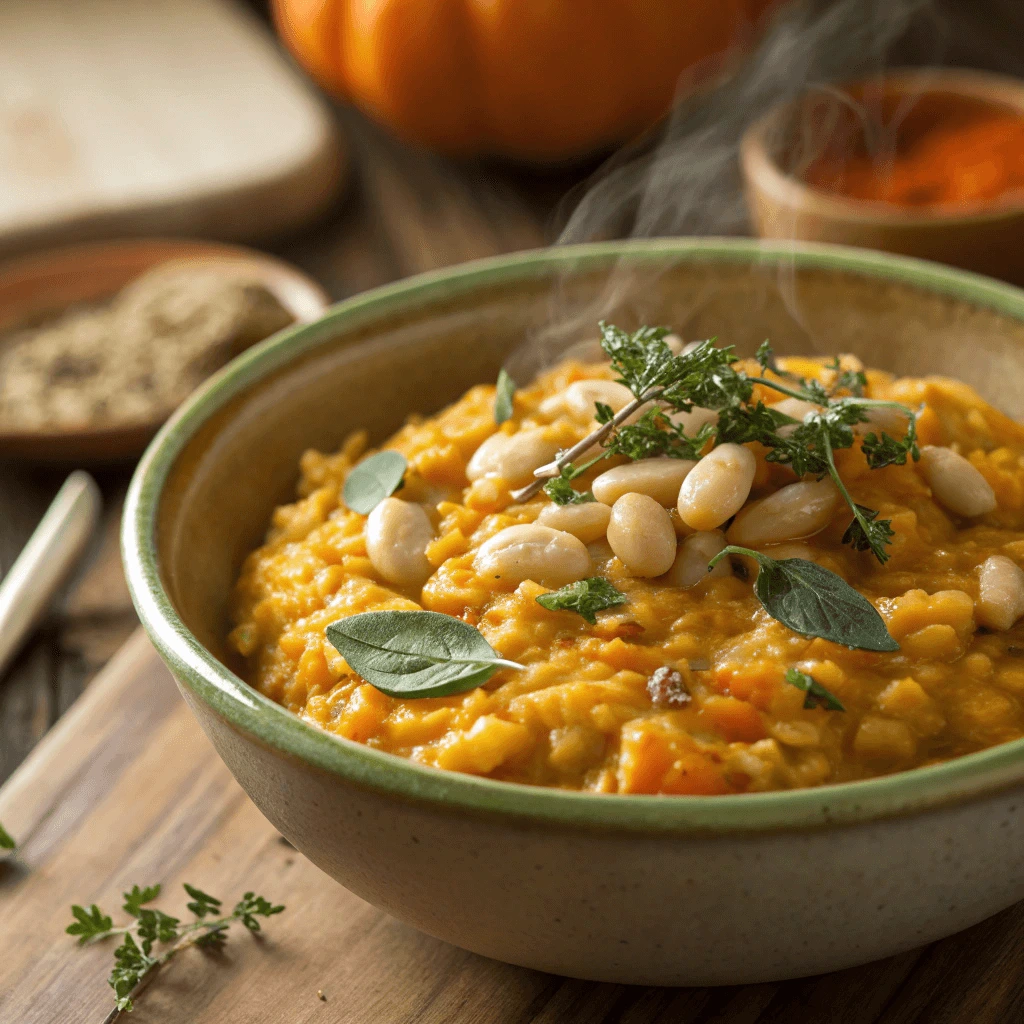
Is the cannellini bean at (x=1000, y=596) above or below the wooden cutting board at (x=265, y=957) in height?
above

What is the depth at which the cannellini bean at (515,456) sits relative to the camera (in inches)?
97.7

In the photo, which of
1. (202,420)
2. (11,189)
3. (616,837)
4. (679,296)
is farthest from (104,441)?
(616,837)

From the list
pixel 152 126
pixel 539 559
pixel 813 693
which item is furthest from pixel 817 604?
pixel 152 126

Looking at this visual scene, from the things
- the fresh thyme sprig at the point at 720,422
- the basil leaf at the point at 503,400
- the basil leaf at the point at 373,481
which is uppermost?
the fresh thyme sprig at the point at 720,422

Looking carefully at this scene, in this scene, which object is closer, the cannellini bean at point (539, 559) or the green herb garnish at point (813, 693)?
the green herb garnish at point (813, 693)

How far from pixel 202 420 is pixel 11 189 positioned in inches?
143

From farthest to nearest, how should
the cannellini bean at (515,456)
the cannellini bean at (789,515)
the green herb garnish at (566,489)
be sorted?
the cannellini bean at (515,456)
the green herb garnish at (566,489)
the cannellini bean at (789,515)

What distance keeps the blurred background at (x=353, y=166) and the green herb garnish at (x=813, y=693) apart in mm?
2143

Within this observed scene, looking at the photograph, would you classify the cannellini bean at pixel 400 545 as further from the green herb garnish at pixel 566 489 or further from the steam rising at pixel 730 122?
the steam rising at pixel 730 122

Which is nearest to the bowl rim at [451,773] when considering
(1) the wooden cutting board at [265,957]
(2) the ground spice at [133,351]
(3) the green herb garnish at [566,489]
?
(1) the wooden cutting board at [265,957]

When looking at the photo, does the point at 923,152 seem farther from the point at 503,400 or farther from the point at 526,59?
the point at 503,400

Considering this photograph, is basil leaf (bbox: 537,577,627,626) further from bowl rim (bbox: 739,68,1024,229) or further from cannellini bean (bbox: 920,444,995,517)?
bowl rim (bbox: 739,68,1024,229)

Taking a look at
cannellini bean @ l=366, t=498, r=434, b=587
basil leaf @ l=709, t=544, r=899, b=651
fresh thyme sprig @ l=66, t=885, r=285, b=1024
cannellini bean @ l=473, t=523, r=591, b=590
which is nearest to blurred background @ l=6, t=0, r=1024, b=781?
fresh thyme sprig @ l=66, t=885, r=285, b=1024

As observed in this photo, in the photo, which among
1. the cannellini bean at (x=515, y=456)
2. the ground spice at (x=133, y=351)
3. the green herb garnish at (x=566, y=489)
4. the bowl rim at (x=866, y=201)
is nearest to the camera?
the green herb garnish at (x=566, y=489)
